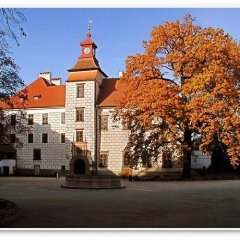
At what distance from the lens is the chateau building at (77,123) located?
3231 centimetres

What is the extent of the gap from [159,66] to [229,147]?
5364mm

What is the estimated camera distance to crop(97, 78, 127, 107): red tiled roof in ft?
107

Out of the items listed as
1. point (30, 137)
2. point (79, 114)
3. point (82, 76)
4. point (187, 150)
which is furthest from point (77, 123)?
point (187, 150)

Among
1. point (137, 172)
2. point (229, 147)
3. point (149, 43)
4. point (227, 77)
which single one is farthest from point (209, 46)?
point (137, 172)

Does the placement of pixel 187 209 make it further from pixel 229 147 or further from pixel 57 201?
pixel 229 147

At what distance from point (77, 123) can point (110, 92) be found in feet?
10.6

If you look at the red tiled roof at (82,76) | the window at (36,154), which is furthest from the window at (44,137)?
the red tiled roof at (82,76)

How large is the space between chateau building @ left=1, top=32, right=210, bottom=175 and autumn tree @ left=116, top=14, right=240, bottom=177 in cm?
785

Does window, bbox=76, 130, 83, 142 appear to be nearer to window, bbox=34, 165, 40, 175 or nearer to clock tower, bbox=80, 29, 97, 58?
window, bbox=34, 165, 40, 175

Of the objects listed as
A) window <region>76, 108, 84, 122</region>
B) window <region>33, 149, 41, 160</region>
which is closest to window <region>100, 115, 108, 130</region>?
window <region>76, 108, 84, 122</region>

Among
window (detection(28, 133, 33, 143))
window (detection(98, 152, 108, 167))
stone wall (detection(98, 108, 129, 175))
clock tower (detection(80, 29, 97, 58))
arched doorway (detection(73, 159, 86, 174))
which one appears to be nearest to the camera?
stone wall (detection(98, 108, 129, 175))

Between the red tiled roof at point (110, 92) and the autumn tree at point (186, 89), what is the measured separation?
7979 mm

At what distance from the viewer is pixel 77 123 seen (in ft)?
108

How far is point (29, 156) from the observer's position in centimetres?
3475
